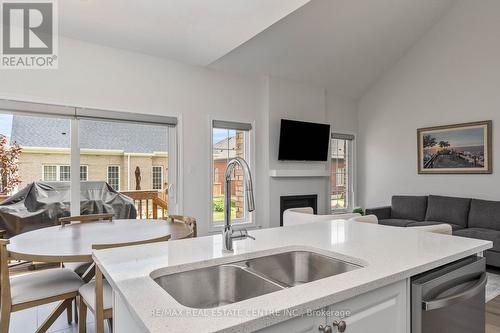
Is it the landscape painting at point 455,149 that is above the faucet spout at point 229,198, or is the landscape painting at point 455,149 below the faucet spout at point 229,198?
above

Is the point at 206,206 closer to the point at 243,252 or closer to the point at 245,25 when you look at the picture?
the point at 245,25

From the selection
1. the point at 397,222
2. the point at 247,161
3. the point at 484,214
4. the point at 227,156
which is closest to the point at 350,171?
the point at 397,222

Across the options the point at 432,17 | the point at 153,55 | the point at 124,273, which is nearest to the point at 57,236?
the point at 124,273

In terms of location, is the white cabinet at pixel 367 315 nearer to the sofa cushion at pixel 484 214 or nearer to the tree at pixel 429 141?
the sofa cushion at pixel 484 214

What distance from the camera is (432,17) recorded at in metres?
5.21

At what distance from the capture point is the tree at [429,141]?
5371 mm

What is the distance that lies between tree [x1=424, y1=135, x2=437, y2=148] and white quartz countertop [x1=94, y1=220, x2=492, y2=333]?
13.7 ft

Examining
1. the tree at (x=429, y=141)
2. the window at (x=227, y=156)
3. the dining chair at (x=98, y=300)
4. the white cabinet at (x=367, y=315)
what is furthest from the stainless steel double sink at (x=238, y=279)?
the tree at (x=429, y=141)

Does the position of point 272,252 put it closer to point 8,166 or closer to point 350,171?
point 8,166

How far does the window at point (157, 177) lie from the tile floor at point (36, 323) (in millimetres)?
1947

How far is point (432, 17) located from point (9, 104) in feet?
20.4

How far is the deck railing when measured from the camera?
4207 mm

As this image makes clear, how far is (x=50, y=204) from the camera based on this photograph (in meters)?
3.64

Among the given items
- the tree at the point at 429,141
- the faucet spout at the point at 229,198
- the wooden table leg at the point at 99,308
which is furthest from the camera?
the tree at the point at 429,141
